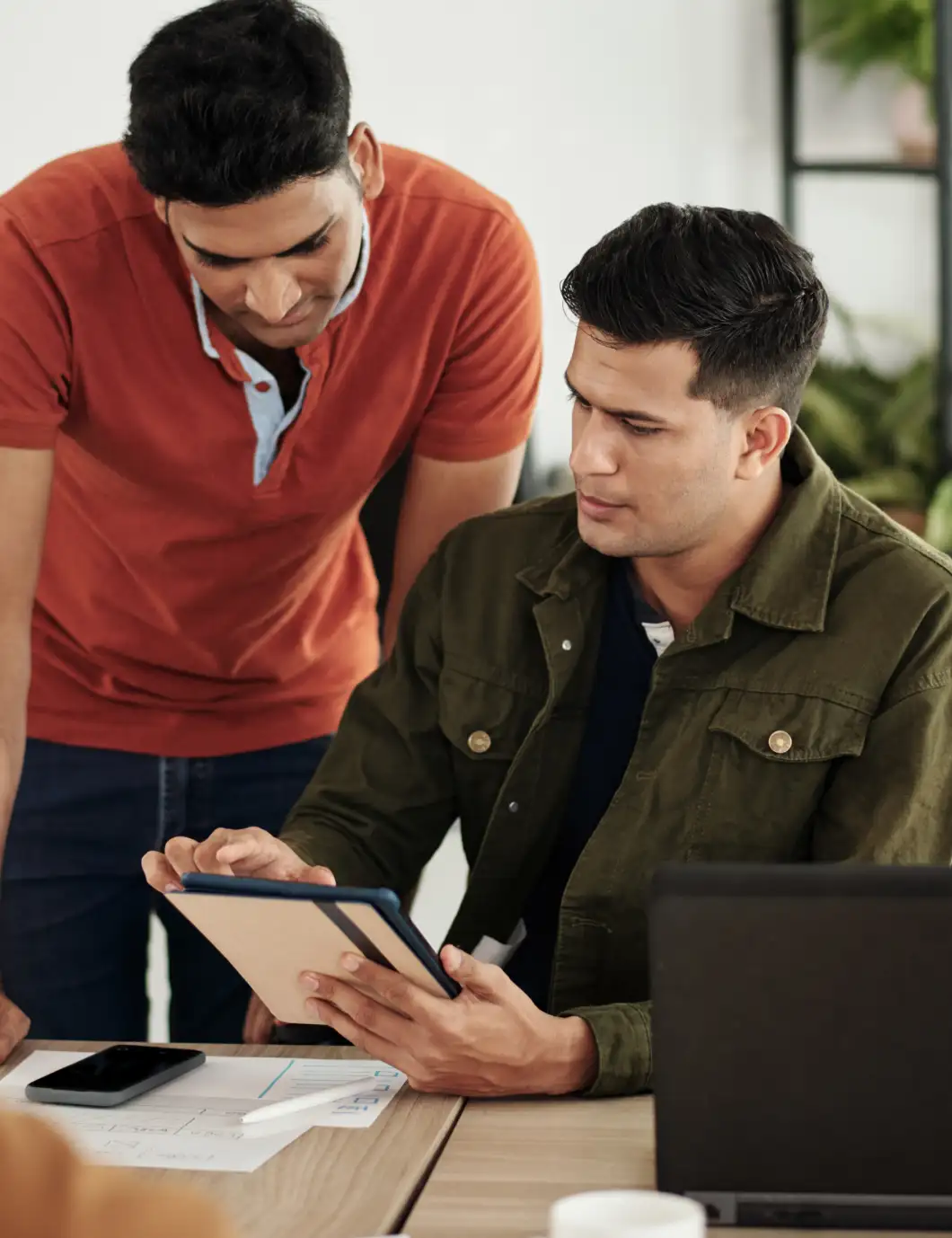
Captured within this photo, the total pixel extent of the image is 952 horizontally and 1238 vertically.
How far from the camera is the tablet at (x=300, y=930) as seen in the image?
3.83ft

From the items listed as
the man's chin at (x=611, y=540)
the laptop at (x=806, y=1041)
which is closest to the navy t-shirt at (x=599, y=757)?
the man's chin at (x=611, y=540)

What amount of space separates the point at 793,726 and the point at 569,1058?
430mm

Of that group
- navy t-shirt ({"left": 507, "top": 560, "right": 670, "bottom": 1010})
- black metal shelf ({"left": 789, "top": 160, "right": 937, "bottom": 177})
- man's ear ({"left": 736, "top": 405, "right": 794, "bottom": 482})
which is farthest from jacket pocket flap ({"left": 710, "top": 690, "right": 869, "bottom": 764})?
black metal shelf ({"left": 789, "top": 160, "right": 937, "bottom": 177})

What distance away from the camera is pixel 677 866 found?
1.00 metres

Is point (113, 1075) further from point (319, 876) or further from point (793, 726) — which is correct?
point (793, 726)

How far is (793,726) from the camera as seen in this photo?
1.55 meters

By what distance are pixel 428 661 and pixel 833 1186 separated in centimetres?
87

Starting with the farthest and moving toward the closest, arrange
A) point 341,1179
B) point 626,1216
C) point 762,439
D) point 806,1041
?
point 762,439
point 341,1179
point 806,1041
point 626,1216

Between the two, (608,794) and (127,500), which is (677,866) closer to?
(608,794)

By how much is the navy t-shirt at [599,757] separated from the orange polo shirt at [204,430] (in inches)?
12.8

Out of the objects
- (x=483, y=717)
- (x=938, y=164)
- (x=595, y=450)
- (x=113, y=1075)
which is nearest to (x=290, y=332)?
(x=595, y=450)

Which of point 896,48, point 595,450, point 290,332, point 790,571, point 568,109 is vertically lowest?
point 790,571

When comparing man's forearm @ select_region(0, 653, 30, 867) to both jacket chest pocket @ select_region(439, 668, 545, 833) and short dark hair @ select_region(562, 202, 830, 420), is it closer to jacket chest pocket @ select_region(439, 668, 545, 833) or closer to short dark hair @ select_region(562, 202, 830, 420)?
jacket chest pocket @ select_region(439, 668, 545, 833)

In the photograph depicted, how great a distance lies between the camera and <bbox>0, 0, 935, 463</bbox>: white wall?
3611 millimetres
